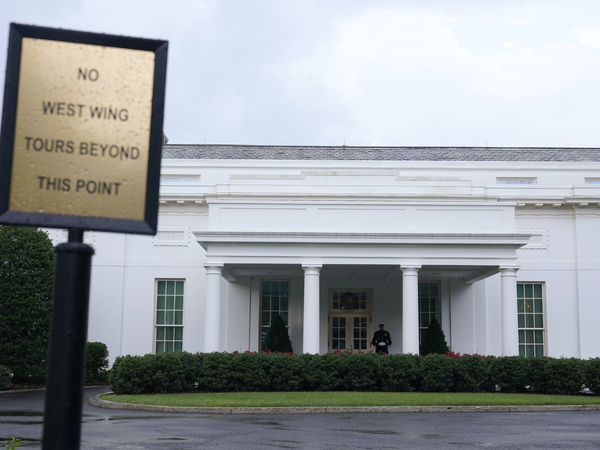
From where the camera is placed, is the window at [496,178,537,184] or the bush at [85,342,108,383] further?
the window at [496,178,537,184]

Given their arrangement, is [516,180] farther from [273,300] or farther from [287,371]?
[287,371]

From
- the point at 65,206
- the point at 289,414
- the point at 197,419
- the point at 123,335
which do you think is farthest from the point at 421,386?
the point at 65,206

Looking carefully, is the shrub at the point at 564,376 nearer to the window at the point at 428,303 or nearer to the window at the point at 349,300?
the window at the point at 428,303

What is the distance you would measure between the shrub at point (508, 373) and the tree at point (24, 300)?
48.3 feet

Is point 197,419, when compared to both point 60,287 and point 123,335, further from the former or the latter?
point 123,335

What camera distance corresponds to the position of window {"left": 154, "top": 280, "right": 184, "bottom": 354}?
26.8m

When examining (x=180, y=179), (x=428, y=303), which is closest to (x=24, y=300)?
(x=180, y=179)

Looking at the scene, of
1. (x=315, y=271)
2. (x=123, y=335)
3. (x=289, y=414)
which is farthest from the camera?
(x=123, y=335)

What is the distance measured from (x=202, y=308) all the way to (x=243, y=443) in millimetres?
17116

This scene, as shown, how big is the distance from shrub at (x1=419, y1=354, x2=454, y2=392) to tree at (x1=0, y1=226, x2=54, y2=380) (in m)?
12.8

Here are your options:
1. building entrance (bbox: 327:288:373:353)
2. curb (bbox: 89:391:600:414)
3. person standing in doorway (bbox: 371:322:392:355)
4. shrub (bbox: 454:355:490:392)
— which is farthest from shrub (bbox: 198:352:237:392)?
building entrance (bbox: 327:288:373:353)

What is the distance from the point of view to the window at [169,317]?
2683 cm

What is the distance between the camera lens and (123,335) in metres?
26.6

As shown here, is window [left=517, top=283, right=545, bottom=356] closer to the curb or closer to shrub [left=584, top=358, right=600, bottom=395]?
shrub [left=584, top=358, right=600, bottom=395]
